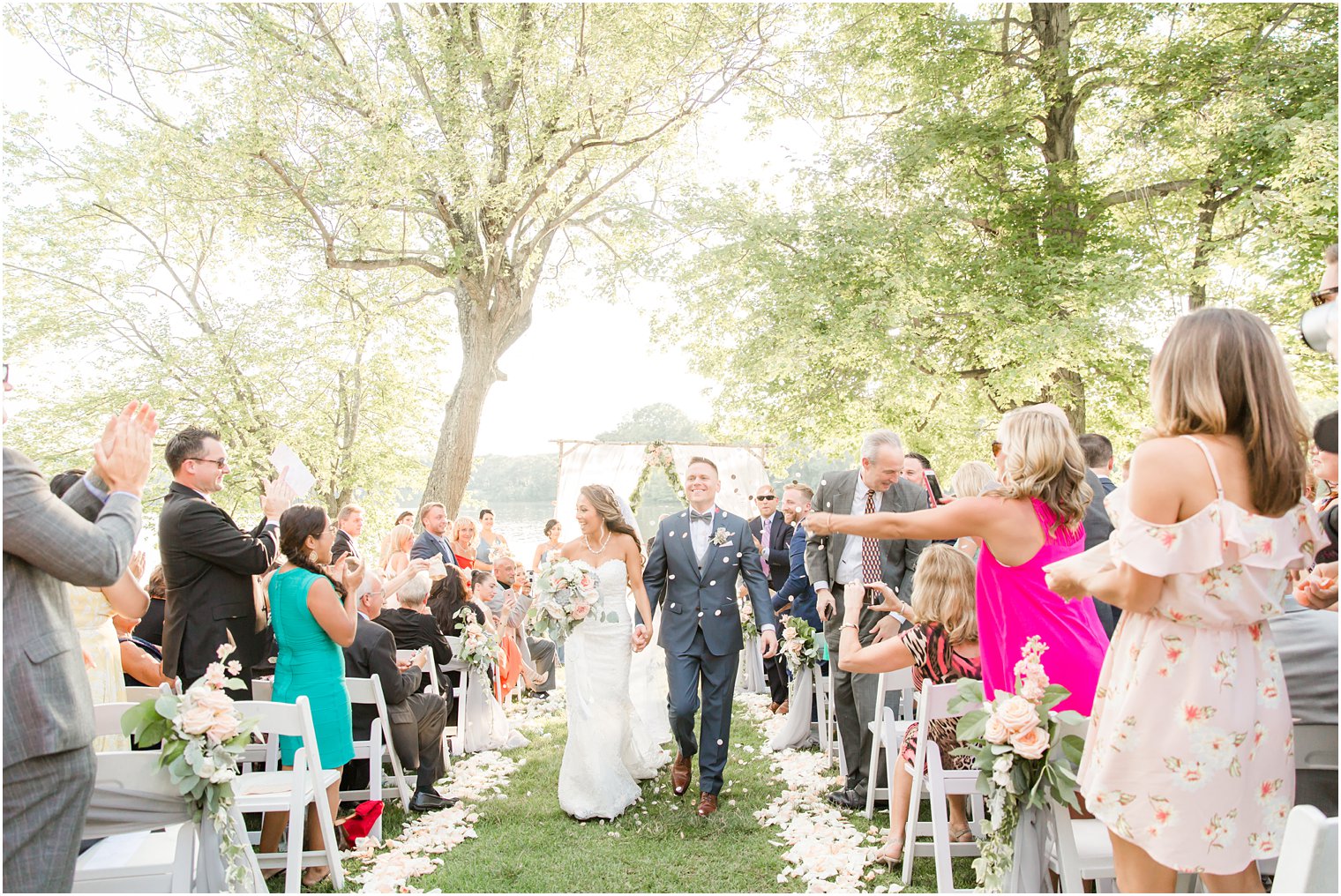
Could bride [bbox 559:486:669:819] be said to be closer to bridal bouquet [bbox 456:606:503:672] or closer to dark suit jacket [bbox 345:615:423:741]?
dark suit jacket [bbox 345:615:423:741]

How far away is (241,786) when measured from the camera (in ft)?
14.6

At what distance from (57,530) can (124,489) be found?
263 mm

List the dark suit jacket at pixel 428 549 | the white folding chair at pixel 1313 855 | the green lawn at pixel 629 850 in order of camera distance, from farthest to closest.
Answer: the dark suit jacket at pixel 428 549, the green lawn at pixel 629 850, the white folding chair at pixel 1313 855

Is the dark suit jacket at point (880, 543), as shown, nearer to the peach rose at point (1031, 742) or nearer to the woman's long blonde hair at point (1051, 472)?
the woman's long blonde hair at point (1051, 472)

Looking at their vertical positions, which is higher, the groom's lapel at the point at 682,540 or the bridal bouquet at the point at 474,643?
the groom's lapel at the point at 682,540

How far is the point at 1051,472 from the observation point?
3.29m

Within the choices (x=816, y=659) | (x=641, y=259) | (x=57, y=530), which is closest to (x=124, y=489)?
(x=57, y=530)

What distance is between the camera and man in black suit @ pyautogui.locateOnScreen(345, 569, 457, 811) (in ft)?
19.1

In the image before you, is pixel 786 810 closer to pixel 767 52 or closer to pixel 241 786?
pixel 241 786

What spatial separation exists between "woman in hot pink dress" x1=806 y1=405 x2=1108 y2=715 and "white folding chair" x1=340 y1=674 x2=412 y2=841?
363 cm

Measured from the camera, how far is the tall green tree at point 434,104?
12.4 meters

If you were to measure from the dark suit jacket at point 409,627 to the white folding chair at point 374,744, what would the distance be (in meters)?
0.94

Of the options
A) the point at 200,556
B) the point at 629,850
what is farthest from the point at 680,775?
the point at 200,556

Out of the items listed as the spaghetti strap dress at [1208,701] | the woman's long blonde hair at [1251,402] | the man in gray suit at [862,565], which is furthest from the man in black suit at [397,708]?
the woman's long blonde hair at [1251,402]
